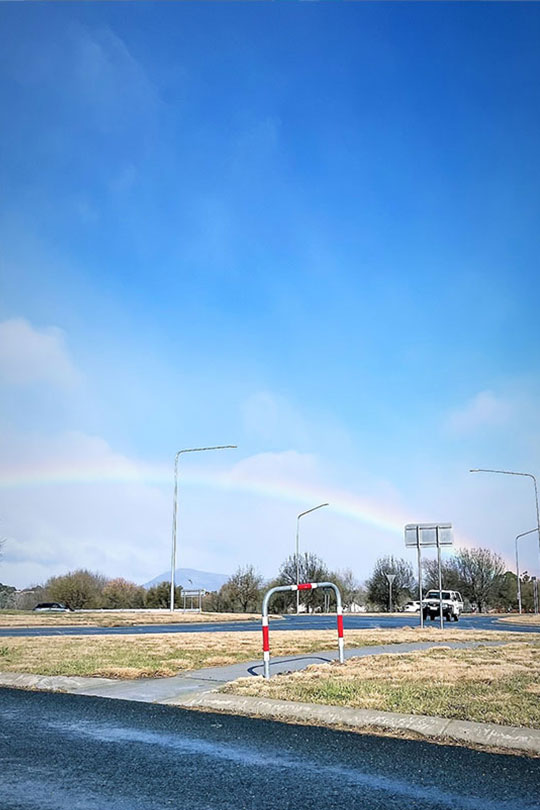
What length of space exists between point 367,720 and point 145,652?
8922 millimetres

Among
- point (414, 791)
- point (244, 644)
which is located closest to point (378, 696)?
point (414, 791)

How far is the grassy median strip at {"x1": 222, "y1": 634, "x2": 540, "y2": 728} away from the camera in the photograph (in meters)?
8.09

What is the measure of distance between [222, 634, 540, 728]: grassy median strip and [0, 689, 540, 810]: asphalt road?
45.3 inches

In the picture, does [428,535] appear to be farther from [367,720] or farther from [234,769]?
[234,769]

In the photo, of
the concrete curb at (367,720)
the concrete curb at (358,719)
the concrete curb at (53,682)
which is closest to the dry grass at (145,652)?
the concrete curb at (53,682)

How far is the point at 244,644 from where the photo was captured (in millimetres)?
18109

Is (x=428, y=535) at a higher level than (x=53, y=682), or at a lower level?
higher

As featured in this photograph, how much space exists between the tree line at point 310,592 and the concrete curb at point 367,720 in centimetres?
6274

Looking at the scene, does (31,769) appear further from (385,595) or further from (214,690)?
(385,595)

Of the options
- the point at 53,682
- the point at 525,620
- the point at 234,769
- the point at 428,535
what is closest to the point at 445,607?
the point at 525,620

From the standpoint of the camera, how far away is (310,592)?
7788 cm

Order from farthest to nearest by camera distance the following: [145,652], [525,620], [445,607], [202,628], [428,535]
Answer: [445,607]
[525,620]
[202,628]
[428,535]
[145,652]

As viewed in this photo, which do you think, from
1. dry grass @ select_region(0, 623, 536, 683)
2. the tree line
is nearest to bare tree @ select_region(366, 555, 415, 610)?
the tree line

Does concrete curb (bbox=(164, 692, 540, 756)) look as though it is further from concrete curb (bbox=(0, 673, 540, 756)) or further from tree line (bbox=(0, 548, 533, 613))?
tree line (bbox=(0, 548, 533, 613))
